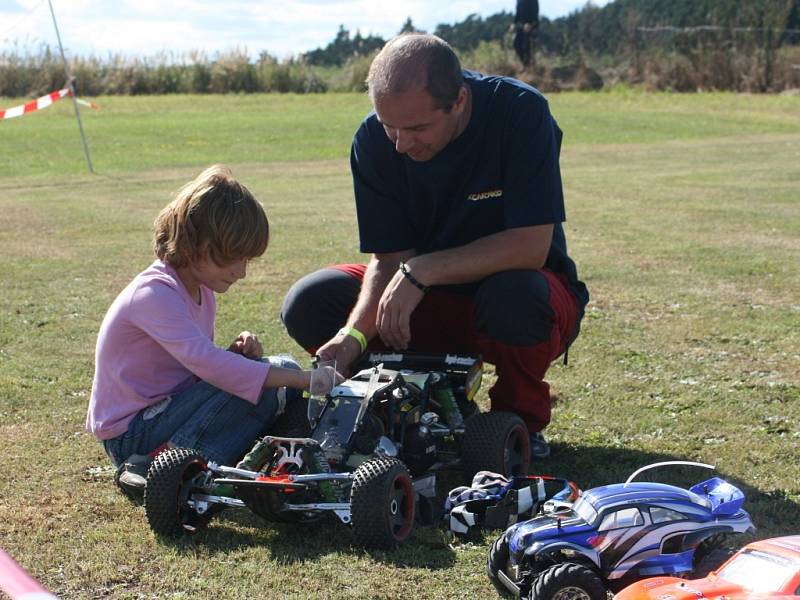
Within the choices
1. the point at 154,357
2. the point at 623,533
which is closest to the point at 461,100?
the point at 154,357

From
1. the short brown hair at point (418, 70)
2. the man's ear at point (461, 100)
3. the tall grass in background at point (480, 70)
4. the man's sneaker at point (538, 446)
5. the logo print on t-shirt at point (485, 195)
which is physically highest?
the short brown hair at point (418, 70)

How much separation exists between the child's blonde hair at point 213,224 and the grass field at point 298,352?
3.08ft

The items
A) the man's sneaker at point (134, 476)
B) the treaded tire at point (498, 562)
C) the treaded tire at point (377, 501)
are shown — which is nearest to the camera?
the treaded tire at point (498, 562)

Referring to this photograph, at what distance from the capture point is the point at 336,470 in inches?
148

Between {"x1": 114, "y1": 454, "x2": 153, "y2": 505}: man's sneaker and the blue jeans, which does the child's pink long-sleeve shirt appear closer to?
the blue jeans

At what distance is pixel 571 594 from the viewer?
9.62ft

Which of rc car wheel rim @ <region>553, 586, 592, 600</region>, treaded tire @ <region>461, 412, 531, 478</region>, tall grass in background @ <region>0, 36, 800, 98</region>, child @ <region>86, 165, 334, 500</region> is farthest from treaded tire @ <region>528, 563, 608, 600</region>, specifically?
tall grass in background @ <region>0, 36, 800, 98</region>

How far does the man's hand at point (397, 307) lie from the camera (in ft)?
14.4

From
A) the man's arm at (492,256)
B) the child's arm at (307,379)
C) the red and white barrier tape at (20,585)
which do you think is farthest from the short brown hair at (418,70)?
the red and white barrier tape at (20,585)

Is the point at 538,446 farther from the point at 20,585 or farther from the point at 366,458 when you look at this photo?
the point at 20,585

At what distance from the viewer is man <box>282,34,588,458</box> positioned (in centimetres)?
431

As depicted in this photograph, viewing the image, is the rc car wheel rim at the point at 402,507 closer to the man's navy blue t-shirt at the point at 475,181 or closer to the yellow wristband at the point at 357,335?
the yellow wristband at the point at 357,335

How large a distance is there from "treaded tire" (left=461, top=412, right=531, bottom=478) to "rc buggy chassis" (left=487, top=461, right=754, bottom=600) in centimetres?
85

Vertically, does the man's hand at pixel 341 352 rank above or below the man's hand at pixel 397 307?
below
